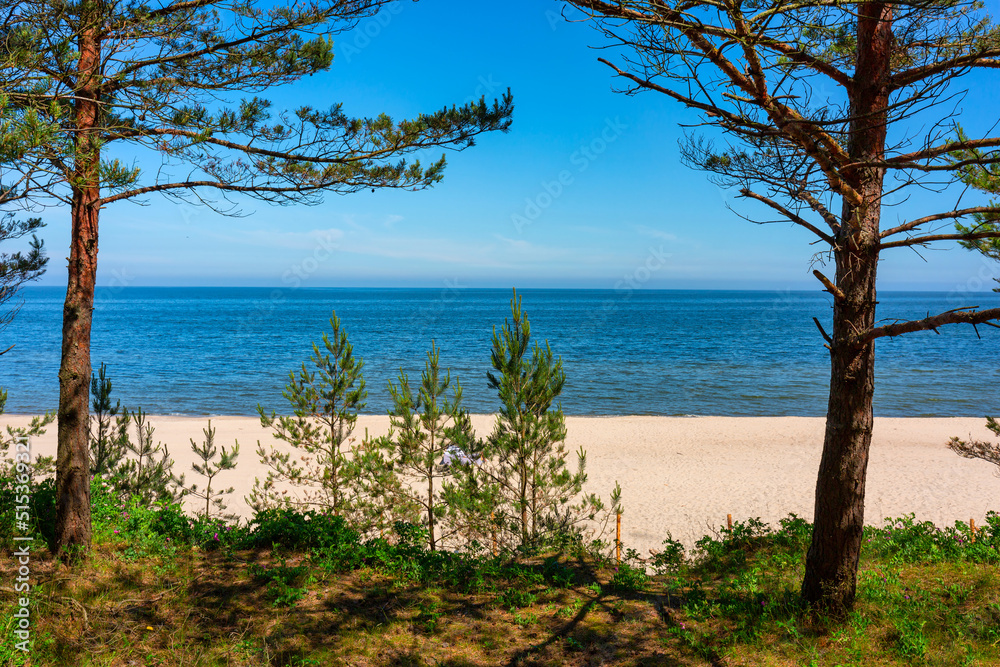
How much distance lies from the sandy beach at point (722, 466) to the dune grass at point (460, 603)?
4279 mm

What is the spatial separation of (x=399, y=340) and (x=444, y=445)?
52633mm

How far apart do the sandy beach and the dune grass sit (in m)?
4.28

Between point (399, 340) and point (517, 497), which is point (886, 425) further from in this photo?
point (399, 340)

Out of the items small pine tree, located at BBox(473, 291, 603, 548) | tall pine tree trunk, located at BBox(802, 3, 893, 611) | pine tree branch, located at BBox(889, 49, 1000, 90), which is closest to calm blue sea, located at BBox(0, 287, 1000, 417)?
small pine tree, located at BBox(473, 291, 603, 548)

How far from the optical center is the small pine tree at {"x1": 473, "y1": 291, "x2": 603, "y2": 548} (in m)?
7.40

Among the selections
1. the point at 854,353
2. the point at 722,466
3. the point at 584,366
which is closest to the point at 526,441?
the point at 854,353

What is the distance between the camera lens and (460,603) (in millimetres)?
5098

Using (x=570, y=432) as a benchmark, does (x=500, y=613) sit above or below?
above

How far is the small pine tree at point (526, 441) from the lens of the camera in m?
7.40

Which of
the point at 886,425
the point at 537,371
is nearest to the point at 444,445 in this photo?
the point at 537,371

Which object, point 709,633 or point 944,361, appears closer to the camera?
point 709,633

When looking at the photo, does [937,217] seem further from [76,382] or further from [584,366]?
[584,366]

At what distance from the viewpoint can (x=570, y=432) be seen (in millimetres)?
21062

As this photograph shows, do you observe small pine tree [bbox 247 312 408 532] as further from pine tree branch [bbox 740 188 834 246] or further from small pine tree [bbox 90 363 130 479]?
pine tree branch [bbox 740 188 834 246]
